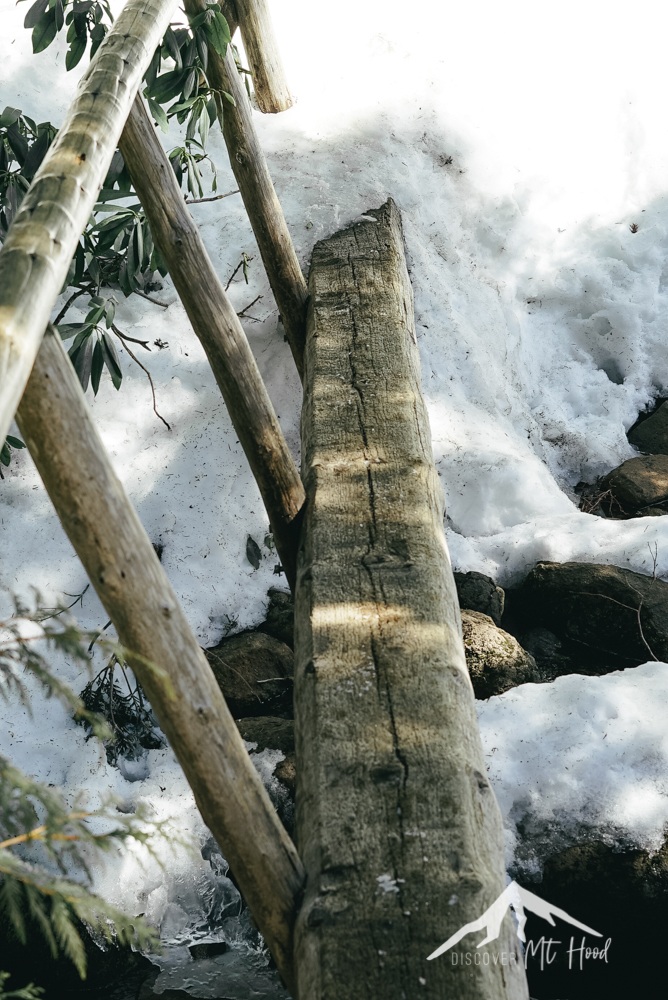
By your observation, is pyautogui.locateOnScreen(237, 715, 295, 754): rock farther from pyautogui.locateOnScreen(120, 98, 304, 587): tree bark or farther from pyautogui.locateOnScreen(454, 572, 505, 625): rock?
pyautogui.locateOnScreen(454, 572, 505, 625): rock

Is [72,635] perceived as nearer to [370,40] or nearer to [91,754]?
[91,754]

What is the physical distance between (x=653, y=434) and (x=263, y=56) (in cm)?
277

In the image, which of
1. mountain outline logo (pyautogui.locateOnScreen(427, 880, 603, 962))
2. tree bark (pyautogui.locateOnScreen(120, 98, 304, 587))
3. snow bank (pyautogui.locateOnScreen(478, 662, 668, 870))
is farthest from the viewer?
tree bark (pyautogui.locateOnScreen(120, 98, 304, 587))

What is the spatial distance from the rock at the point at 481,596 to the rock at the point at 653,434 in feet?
4.67

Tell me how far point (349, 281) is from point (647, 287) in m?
2.13

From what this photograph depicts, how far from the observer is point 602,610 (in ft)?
11.6

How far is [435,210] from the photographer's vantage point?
4980mm

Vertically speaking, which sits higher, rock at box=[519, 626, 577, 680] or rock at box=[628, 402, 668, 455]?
rock at box=[628, 402, 668, 455]

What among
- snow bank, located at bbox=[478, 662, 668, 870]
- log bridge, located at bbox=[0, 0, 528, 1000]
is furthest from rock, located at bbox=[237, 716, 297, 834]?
log bridge, located at bbox=[0, 0, 528, 1000]

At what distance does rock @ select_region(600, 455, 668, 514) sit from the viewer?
165 inches

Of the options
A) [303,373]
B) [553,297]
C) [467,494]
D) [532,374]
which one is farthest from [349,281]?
[553,297]

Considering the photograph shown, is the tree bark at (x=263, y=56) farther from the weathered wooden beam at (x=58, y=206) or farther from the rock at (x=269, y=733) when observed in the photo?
the rock at (x=269, y=733)

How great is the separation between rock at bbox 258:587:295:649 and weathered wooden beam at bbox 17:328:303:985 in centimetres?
162

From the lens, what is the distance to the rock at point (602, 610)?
3.43 metres
